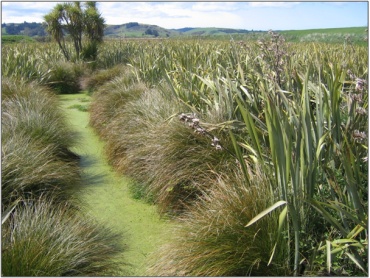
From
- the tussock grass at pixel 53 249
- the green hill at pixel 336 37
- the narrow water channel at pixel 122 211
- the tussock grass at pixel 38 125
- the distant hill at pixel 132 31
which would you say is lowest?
the narrow water channel at pixel 122 211

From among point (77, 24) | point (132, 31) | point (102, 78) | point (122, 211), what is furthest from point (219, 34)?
point (132, 31)

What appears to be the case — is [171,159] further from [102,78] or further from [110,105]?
[102,78]

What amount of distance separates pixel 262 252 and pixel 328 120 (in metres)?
0.84

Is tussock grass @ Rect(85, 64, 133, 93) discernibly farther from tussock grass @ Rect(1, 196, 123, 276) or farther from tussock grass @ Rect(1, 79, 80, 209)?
tussock grass @ Rect(1, 196, 123, 276)

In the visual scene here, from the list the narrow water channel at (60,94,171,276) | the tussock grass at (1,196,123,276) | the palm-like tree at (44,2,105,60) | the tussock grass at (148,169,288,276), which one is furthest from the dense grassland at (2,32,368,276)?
the palm-like tree at (44,2,105,60)

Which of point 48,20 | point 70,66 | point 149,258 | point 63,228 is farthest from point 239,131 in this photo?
point 48,20

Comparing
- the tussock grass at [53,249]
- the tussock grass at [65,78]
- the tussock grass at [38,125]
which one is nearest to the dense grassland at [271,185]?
the tussock grass at [53,249]

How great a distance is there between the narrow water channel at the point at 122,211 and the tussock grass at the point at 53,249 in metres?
0.18

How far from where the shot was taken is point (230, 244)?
2186mm

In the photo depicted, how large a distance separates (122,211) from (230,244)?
155 cm

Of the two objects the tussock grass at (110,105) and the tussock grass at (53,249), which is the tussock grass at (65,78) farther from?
the tussock grass at (53,249)

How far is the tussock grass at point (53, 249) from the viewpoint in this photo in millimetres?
2154

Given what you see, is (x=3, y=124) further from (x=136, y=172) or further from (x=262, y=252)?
(x=262, y=252)

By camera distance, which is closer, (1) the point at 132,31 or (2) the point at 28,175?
(2) the point at 28,175
